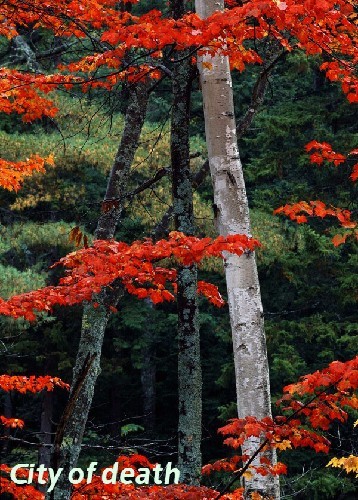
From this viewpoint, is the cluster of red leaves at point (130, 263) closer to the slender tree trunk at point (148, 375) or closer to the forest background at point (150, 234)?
the forest background at point (150, 234)

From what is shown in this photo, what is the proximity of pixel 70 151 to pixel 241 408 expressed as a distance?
26.8 ft

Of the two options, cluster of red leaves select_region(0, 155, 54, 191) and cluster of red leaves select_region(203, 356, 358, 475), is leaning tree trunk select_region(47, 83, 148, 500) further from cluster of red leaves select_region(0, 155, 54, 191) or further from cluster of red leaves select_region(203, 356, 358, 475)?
cluster of red leaves select_region(0, 155, 54, 191)

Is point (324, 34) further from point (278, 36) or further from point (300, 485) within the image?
point (300, 485)

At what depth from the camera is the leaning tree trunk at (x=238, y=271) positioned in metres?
3.58

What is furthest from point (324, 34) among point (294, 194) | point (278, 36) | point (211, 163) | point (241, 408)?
point (294, 194)

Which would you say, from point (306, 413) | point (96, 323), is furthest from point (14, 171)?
point (306, 413)

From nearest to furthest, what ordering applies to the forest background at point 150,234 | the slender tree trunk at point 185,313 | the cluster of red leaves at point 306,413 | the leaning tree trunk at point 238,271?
the cluster of red leaves at point 306,413, the leaning tree trunk at point 238,271, the slender tree trunk at point 185,313, the forest background at point 150,234

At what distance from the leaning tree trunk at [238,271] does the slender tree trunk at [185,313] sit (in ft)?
3.38

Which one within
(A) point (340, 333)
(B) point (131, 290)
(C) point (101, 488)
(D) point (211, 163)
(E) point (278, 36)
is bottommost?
(C) point (101, 488)

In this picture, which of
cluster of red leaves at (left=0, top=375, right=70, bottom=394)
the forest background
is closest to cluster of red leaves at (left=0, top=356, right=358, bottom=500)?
cluster of red leaves at (left=0, top=375, right=70, bottom=394)

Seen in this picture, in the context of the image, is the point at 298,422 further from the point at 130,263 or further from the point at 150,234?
the point at 150,234

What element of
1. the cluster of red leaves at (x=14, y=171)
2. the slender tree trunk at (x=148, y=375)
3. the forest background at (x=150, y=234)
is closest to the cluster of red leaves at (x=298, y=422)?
the cluster of red leaves at (x=14, y=171)

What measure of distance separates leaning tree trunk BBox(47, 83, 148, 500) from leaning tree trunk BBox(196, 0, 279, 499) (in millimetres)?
876

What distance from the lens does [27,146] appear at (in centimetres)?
1058
